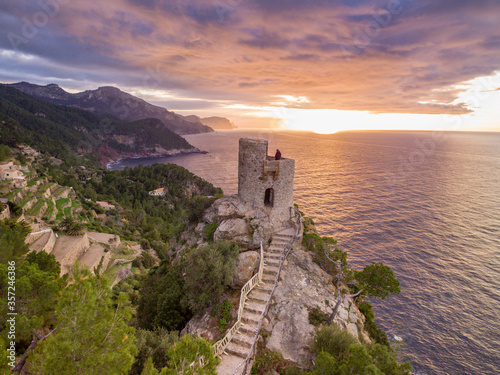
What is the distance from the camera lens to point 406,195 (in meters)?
69.4

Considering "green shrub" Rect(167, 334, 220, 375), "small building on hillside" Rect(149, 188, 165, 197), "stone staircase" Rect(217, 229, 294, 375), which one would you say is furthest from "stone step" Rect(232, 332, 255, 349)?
"small building on hillside" Rect(149, 188, 165, 197)

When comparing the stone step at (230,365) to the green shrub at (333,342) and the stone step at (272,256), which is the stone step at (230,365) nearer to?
the green shrub at (333,342)

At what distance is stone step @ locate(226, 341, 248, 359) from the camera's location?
13258 millimetres

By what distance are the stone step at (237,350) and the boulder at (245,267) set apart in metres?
4.56

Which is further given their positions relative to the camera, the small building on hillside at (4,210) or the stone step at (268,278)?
the small building on hillside at (4,210)

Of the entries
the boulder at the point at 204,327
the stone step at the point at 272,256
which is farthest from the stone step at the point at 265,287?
the boulder at the point at 204,327

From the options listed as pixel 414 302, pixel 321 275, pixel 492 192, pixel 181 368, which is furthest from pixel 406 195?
pixel 181 368

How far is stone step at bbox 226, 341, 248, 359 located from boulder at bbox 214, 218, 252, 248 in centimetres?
833

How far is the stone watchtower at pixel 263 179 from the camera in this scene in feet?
73.4

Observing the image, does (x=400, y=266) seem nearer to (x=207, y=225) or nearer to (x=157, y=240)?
(x=207, y=225)

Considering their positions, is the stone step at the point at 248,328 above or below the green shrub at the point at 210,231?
below

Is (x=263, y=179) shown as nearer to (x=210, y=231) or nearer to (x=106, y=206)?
(x=210, y=231)

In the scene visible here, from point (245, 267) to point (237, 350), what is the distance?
5.96 meters

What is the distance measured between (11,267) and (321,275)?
21.8m
